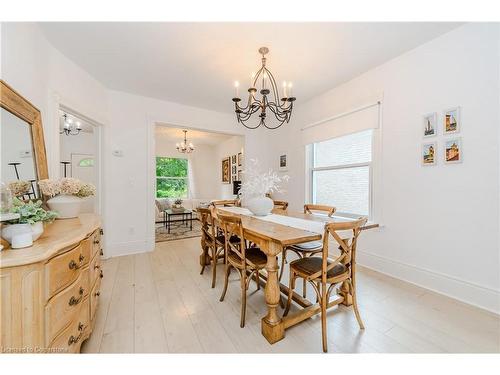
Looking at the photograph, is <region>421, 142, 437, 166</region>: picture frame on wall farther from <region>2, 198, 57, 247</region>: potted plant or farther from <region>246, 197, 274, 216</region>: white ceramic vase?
<region>2, 198, 57, 247</region>: potted plant

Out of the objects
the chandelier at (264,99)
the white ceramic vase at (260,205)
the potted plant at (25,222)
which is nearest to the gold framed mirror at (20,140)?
the potted plant at (25,222)

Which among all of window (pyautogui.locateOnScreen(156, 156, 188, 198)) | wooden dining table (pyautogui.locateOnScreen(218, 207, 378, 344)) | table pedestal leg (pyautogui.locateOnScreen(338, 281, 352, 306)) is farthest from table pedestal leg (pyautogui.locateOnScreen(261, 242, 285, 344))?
window (pyautogui.locateOnScreen(156, 156, 188, 198))

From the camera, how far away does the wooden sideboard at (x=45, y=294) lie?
2.78 ft

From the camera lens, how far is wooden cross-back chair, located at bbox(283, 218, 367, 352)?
1340 millimetres

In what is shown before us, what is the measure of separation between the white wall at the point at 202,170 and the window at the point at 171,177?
26 cm

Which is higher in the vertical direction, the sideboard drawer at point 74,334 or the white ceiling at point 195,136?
the white ceiling at point 195,136

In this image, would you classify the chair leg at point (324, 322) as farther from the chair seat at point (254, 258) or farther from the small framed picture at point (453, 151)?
the small framed picture at point (453, 151)

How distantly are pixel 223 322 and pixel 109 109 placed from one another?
3339 millimetres

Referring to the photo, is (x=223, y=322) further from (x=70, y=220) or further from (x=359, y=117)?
(x=359, y=117)

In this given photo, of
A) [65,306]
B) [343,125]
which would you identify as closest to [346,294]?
[65,306]

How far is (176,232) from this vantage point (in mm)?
4664

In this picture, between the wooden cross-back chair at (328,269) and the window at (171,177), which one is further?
the window at (171,177)

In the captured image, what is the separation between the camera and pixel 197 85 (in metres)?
2.96
